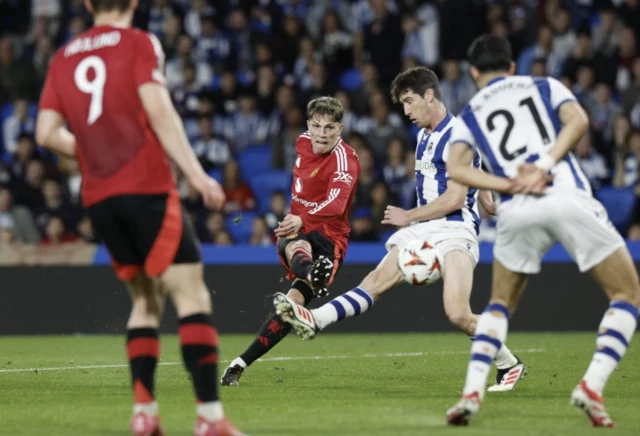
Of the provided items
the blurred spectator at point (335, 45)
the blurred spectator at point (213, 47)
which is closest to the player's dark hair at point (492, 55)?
the blurred spectator at point (335, 45)

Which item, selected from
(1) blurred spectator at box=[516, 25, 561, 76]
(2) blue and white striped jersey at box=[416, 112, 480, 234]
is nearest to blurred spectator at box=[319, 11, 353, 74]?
(1) blurred spectator at box=[516, 25, 561, 76]

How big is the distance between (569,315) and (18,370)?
6823mm

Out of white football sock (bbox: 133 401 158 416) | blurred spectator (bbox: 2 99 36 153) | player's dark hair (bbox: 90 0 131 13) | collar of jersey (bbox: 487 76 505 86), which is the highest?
player's dark hair (bbox: 90 0 131 13)

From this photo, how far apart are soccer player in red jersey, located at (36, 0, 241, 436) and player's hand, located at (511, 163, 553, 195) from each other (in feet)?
5.06

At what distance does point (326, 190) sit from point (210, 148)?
792cm

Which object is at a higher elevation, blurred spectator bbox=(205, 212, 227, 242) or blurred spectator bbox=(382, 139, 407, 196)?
blurred spectator bbox=(382, 139, 407, 196)

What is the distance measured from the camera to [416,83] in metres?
8.33

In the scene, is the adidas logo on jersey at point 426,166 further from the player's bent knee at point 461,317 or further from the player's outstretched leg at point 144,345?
the player's outstretched leg at point 144,345

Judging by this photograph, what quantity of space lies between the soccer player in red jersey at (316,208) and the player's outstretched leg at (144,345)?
259 centimetres

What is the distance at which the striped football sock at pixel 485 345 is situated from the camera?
235 inches

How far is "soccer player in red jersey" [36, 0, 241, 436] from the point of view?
5.41 meters

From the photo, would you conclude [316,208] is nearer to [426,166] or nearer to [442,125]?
[426,166]

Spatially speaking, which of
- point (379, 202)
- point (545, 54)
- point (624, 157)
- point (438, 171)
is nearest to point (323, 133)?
point (438, 171)

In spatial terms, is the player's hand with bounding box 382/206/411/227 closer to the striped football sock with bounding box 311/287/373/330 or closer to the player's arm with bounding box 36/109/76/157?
the striped football sock with bounding box 311/287/373/330
